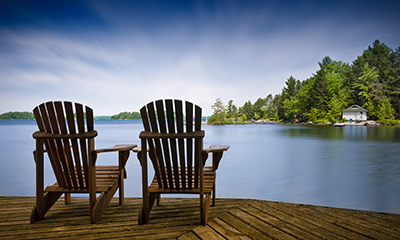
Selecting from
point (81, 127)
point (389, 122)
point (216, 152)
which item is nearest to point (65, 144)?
point (81, 127)

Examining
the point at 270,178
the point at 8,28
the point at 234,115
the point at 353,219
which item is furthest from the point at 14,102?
the point at 234,115

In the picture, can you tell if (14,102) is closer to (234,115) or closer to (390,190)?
(390,190)

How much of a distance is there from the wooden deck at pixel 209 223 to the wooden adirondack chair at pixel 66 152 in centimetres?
17

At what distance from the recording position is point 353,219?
2.01 m

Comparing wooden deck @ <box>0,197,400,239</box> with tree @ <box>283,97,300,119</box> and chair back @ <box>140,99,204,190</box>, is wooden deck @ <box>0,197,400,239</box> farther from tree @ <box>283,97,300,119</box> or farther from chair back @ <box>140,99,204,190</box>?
tree @ <box>283,97,300,119</box>

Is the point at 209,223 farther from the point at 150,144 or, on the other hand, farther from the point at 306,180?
the point at 306,180

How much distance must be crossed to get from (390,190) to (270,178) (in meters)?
2.59

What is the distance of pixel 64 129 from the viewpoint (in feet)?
6.28

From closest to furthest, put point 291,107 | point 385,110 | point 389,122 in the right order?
point 389,122 → point 385,110 → point 291,107

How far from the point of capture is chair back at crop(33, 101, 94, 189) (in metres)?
1.91

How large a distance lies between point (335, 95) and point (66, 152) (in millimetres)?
21066

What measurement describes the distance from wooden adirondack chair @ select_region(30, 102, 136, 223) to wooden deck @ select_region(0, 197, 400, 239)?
0.17 m

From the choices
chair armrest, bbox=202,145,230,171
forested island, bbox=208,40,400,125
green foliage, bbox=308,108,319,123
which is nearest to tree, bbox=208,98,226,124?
forested island, bbox=208,40,400,125

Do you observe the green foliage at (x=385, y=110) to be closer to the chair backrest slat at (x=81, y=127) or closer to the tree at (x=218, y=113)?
the chair backrest slat at (x=81, y=127)
